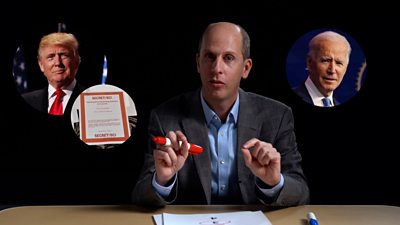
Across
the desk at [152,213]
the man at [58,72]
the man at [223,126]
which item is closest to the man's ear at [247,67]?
the man at [223,126]

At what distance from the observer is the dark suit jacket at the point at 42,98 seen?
196 centimetres

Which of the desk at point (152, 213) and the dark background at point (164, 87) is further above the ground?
the dark background at point (164, 87)

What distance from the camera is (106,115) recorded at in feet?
6.42

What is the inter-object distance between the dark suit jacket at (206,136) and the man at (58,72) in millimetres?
370

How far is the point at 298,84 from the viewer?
1.96 meters

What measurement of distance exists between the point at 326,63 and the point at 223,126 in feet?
1.67

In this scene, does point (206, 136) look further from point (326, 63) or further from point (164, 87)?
point (326, 63)

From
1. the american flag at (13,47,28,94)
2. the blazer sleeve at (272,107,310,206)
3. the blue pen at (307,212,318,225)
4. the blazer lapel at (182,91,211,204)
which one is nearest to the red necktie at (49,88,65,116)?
the american flag at (13,47,28,94)

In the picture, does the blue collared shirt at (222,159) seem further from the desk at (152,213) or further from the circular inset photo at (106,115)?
the circular inset photo at (106,115)

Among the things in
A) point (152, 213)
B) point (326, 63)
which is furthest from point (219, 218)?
point (326, 63)

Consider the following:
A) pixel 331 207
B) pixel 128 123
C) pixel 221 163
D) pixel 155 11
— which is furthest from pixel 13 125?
pixel 331 207

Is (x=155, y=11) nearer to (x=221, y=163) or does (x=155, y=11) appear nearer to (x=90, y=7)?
(x=90, y=7)

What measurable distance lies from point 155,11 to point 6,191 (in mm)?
1008

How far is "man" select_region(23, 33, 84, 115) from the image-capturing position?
1.95 m
